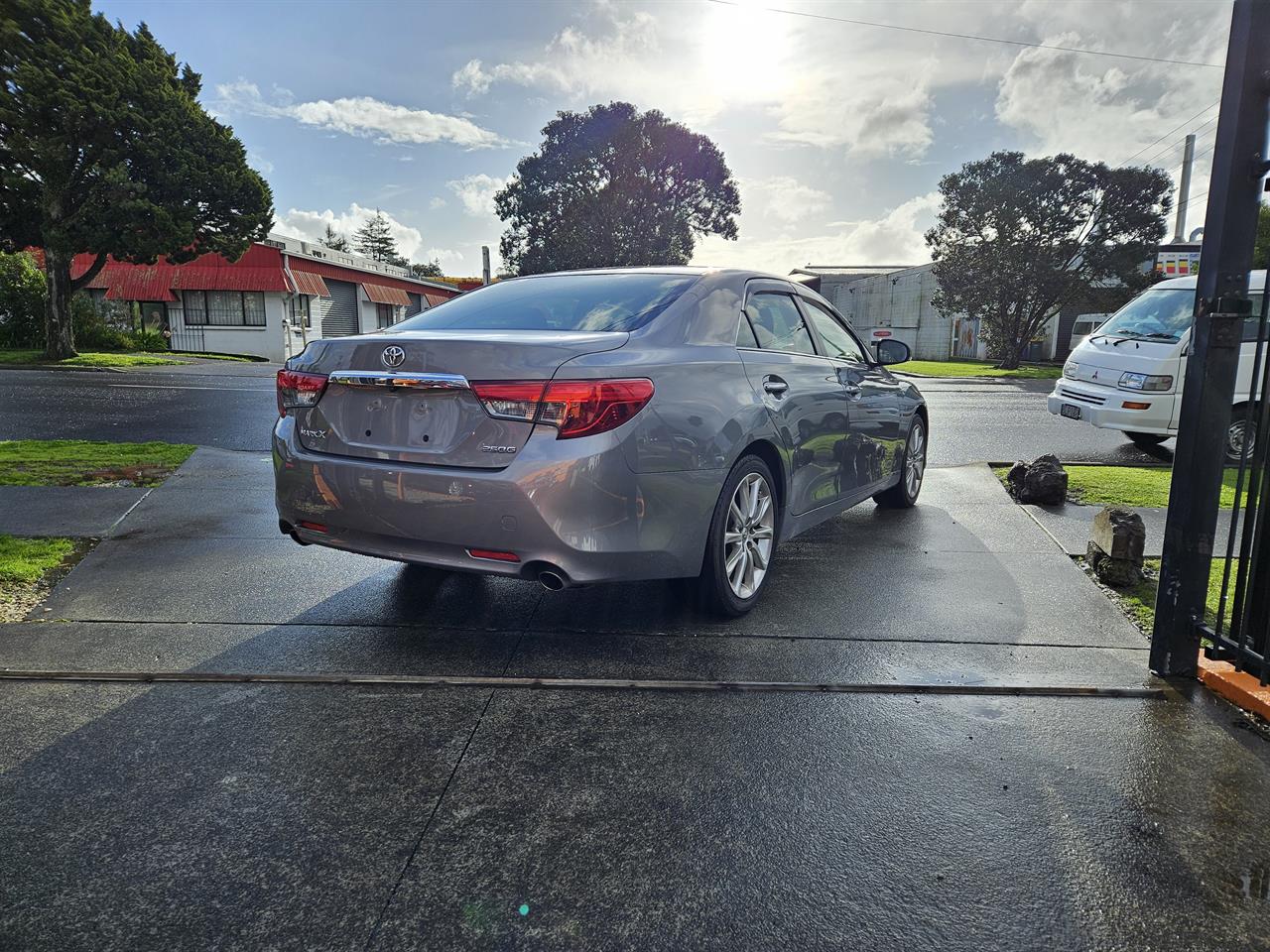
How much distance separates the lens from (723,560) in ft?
12.7

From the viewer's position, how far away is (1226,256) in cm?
320

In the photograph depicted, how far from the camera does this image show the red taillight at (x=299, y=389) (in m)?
3.68

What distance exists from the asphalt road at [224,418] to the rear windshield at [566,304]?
16.6ft

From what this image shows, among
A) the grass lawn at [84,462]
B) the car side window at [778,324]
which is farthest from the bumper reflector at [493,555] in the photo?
the grass lawn at [84,462]

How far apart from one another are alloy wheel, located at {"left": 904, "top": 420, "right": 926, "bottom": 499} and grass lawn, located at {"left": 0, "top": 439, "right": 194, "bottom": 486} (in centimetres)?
577

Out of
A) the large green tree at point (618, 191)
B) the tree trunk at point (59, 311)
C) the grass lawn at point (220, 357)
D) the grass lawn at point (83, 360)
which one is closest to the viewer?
the grass lawn at point (83, 360)

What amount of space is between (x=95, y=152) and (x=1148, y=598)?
80.4 feet

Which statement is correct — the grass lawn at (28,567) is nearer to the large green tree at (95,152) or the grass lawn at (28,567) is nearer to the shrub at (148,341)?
the large green tree at (95,152)

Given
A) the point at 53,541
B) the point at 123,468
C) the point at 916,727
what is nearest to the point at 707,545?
the point at 916,727

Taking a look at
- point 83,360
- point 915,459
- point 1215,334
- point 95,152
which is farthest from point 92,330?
point 1215,334

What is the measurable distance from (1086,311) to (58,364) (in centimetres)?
3629

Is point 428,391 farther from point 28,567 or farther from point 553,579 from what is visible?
point 28,567

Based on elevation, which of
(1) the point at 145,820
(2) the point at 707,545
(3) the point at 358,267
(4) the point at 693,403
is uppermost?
(3) the point at 358,267

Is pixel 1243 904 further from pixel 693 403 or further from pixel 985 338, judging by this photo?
pixel 985 338
